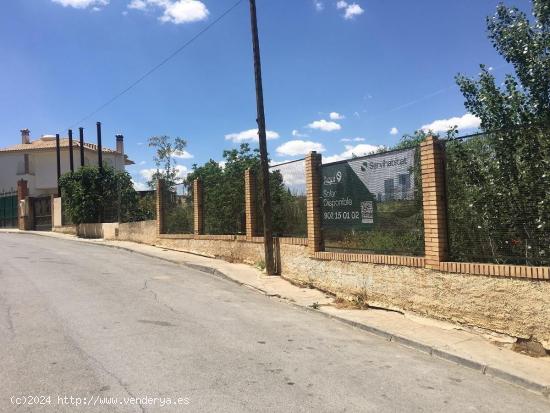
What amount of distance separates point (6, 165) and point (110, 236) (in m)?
33.0

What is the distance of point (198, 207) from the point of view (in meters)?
18.6

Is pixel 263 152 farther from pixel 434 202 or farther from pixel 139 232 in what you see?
pixel 139 232

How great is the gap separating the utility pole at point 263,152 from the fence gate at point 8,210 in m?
33.5

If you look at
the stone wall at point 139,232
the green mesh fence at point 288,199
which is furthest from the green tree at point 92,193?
the green mesh fence at point 288,199

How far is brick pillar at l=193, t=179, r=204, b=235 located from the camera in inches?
731

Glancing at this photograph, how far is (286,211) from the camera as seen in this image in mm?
13727

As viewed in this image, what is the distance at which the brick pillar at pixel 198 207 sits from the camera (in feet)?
61.0

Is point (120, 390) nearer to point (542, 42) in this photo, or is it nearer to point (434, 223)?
point (434, 223)

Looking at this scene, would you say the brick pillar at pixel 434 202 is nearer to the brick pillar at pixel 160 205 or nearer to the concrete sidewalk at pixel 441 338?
the concrete sidewalk at pixel 441 338

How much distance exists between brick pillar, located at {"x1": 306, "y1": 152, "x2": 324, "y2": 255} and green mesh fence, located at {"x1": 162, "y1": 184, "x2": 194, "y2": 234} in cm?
834

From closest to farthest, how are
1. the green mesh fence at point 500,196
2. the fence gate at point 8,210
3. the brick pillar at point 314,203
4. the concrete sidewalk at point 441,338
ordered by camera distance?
the concrete sidewalk at point 441,338, the green mesh fence at point 500,196, the brick pillar at point 314,203, the fence gate at point 8,210

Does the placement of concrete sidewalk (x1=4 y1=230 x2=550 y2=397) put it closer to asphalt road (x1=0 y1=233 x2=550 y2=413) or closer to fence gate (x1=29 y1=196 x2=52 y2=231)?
asphalt road (x1=0 y1=233 x2=550 y2=413)

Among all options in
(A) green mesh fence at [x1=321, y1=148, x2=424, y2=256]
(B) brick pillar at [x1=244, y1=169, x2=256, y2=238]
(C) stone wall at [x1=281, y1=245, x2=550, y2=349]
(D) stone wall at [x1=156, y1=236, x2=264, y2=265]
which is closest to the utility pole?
(D) stone wall at [x1=156, y1=236, x2=264, y2=265]

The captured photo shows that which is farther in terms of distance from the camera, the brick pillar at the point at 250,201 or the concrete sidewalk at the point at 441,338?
the brick pillar at the point at 250,201
